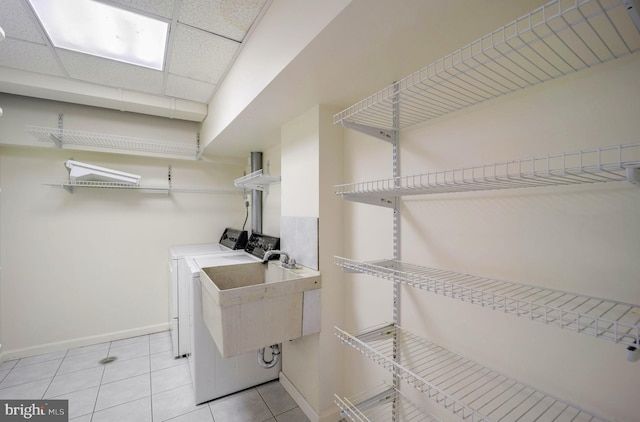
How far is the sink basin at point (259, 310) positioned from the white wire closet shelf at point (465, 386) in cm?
41

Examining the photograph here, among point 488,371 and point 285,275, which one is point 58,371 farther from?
point 488,371

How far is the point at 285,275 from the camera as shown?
6.06 feet

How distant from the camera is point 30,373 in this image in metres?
2.25

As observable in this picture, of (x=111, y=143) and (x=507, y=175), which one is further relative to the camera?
(x=111, y=143)

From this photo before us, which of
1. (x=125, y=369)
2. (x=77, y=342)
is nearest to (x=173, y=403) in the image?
(x=125, y=369)

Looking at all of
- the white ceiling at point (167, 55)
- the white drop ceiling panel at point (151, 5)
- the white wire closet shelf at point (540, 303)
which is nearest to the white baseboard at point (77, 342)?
the white ceiling at point (167, 55)

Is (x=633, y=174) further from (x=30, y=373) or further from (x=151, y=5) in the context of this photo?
(x=30, y=373)

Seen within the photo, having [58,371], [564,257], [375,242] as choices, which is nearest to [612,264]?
[564,257]

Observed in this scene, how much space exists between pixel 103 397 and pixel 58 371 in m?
0.73

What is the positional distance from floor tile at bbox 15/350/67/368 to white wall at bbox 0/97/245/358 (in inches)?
2.6

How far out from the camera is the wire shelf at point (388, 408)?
49.4 inches

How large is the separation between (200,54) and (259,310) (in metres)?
1.80

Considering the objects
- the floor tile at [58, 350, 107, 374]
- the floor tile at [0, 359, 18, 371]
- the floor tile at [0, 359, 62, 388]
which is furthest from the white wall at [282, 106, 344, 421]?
the floor tile at [0, 359, 18, 371]

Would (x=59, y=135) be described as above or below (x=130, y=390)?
above
